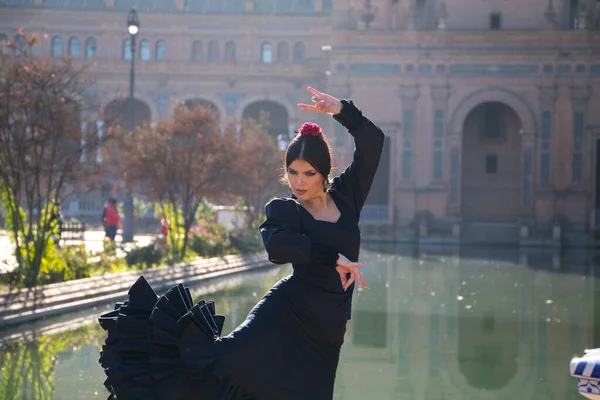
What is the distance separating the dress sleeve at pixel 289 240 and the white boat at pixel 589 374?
133 cm

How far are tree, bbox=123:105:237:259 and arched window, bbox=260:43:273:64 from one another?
36407mm

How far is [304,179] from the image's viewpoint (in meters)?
4.98

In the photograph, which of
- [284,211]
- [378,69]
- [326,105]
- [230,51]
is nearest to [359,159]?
[326,105]

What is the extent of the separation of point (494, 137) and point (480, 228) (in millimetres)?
5727

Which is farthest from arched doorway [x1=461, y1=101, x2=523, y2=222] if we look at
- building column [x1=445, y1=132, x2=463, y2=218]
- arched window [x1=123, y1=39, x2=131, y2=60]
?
arched window [x1=123, y1=39, x2=131, y2=60]

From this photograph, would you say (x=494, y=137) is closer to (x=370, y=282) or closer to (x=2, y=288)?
(x=370, y=282)

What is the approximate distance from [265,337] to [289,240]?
464 millimetres

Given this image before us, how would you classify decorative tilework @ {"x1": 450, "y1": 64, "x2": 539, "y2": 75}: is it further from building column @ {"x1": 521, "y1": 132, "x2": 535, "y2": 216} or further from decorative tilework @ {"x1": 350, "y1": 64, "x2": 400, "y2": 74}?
building column @ {"x1": 521, "y1": 132, "x2": 535, "y2": 216}

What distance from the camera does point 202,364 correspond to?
188 inches

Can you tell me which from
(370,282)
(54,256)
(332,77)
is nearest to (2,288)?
(54,256)

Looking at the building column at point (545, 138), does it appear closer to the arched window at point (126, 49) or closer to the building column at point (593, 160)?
the building column at point (593, 160)

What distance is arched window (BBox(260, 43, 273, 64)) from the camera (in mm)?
60206

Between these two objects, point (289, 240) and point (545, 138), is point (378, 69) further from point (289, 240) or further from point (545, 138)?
point (289, 240)

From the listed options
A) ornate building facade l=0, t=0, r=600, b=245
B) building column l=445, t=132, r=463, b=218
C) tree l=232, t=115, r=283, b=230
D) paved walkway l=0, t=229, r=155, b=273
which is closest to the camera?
paved walkway l=0, t=229, r=155, b=273
